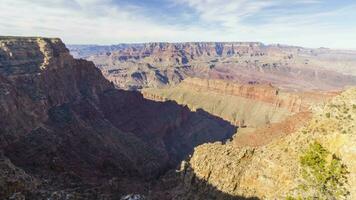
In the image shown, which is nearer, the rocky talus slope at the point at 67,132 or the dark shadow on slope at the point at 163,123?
the rocky talus slope at the point at 67,132

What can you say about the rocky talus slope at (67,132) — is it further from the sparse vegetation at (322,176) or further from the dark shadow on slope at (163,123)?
the sparse vegetation at (322,176)

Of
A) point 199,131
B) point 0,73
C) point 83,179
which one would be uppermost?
point 0,73

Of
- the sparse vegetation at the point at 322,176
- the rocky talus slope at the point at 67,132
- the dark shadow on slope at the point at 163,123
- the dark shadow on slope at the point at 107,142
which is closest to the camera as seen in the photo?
the sparse vegetation at the point at 322,176

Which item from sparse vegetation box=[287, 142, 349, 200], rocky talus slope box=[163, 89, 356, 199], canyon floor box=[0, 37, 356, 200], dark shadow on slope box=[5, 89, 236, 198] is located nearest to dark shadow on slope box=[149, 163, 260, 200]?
rocky talus slope box=[163, 89, 356, 199]

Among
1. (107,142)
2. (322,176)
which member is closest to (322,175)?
(322,176)

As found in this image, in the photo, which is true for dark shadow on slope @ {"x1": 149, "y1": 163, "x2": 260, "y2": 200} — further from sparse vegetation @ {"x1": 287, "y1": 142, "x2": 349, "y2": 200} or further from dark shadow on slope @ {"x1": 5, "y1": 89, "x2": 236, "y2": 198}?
sparse vegetation @ {"x1": 287, "y1": 142, "x2": 349, "y2": 200}

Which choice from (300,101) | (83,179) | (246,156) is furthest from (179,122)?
(246,156)

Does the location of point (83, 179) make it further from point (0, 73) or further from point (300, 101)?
point (300, 101)

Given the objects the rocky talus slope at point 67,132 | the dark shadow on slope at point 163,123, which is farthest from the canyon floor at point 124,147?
the dark shadow on slope at point 163,123
